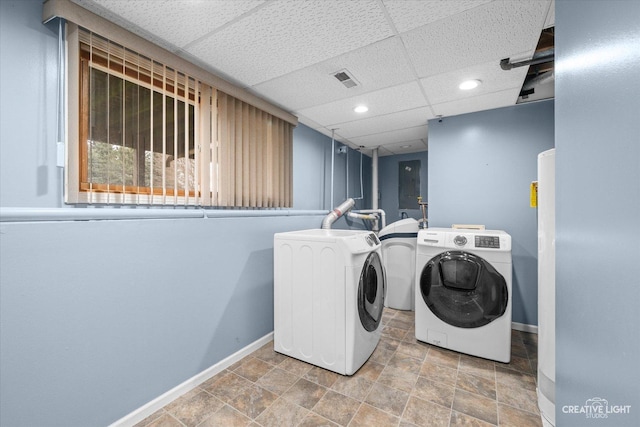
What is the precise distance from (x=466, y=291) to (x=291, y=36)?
7.02 ft

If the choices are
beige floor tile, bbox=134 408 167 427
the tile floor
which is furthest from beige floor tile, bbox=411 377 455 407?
beige floor tile, bbox=134 408 167 427

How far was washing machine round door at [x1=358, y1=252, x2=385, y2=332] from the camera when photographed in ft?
6.05

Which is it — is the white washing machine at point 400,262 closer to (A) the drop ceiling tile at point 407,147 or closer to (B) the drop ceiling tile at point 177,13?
(A) the drop ceiling tile at point 407,147

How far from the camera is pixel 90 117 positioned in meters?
1.31

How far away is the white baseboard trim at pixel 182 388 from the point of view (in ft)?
4.41

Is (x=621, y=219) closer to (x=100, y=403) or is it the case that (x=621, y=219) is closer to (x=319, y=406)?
(x=319, y=406)

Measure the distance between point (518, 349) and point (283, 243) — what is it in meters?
2.17

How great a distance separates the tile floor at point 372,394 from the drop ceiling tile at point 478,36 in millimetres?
2154

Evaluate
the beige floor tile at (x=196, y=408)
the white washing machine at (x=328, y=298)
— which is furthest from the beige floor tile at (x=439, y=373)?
the beige floor tile at (x=196, y=408)

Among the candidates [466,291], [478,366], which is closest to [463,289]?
[466,291]

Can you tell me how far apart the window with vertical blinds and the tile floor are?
1227 mm

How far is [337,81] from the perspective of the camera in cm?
200

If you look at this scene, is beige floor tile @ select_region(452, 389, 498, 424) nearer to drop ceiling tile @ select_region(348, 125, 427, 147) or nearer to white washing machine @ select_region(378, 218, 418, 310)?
white washing machine @ select_region(378, 218, 418, 310)

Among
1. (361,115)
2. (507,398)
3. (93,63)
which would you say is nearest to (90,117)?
(93,63)
